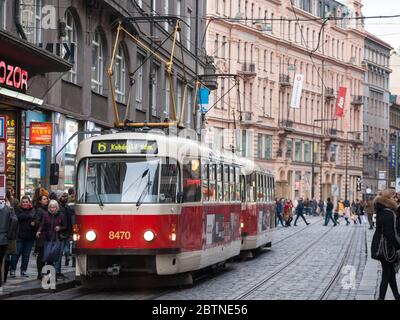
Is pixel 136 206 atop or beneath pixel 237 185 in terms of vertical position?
beneath

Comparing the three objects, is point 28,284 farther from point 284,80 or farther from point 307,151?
point 307,151

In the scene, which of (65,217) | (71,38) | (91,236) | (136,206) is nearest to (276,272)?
(65,217)

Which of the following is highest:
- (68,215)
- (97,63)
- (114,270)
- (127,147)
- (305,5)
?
(305,5)

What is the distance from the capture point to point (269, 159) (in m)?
89.8

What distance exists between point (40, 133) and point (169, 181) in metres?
8.76

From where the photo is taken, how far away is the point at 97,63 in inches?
1366

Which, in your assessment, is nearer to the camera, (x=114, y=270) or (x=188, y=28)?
(x=114, y=270)

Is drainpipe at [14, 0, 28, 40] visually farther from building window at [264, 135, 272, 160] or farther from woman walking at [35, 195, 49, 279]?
building window at [264, 135, 272, 160]

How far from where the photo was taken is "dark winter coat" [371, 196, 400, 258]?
15.3m

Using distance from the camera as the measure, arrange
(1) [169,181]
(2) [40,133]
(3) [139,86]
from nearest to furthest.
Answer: (1) [169,181], (2) [40,133], (3) [139,86]

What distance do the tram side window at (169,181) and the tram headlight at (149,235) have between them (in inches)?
24.6

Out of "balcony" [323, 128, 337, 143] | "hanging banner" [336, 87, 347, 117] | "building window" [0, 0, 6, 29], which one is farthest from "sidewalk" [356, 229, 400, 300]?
"balcony" [323, 128, 337, 143]

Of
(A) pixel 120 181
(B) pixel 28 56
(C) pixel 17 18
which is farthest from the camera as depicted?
(C) pixel 17 18

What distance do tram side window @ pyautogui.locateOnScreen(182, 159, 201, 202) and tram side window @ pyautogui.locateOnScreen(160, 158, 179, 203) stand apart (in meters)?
0.33
